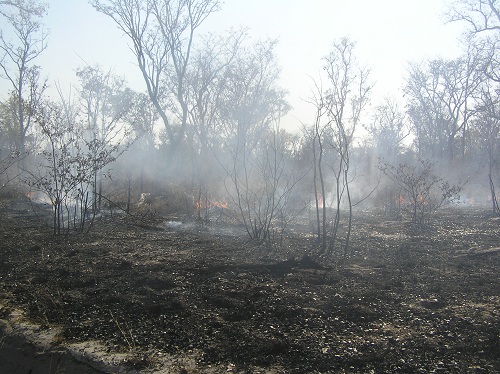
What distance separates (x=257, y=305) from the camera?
14.1 feet

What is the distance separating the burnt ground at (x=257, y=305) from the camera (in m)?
3.21

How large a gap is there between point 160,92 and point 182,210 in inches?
475

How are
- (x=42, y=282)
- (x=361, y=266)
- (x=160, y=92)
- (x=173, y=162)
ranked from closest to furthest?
(x=42, y=282) < (x=361, y=266) < (x=173, y=162) < (x=160, y=92)

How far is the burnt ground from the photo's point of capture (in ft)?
10.5

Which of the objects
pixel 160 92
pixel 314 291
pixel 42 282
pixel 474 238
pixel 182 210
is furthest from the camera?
pixel 160 92

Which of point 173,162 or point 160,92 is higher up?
point 160,92

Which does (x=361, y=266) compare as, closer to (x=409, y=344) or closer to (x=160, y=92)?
(x=409, y=344)

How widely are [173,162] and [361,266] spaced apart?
18176 millimetres

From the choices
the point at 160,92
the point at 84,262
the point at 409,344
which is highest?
the point at 160,92

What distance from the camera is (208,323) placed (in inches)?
153

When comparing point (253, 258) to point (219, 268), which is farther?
point (253, 258)

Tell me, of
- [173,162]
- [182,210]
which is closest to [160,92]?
[173,162]

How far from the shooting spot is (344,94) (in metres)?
7.79

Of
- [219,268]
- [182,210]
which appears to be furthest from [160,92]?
[219,268]
